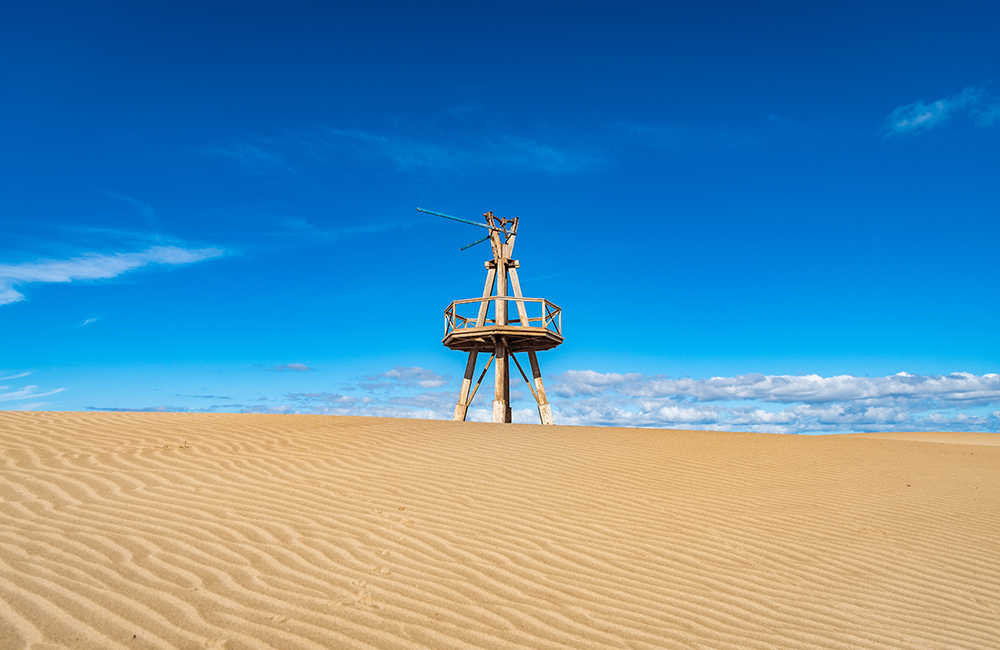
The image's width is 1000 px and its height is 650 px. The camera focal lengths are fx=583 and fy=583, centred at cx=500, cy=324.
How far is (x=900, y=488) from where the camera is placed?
8.87m

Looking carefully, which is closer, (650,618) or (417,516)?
(650,618)

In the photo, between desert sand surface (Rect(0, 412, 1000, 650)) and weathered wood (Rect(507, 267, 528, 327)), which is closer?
desert sand surface (Rect(0, 412, 1000, 650))

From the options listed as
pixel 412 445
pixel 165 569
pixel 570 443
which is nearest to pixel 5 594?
pixel 165 569

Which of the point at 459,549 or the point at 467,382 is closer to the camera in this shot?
the point at 459,549

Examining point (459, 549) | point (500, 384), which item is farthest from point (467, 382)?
point (459, 549)

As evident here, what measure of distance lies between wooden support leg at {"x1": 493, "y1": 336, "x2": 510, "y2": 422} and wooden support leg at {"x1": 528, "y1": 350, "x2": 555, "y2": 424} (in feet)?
2.90

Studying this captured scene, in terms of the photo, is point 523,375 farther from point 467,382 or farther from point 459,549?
point 459,549

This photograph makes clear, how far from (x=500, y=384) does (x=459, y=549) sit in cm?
1127

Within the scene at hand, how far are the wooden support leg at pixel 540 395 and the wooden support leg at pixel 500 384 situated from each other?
883mm

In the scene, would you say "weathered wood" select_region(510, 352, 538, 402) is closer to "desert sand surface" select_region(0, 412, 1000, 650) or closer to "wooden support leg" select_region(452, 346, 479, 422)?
"wooden support leg" select_region(452, 346, 479, 422)

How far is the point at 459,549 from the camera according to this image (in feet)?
15.4

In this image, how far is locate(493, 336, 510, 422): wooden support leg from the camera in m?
15.9

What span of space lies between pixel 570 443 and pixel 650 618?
6.40m

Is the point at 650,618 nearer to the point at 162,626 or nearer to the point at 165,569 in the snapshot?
the point at 162,626
